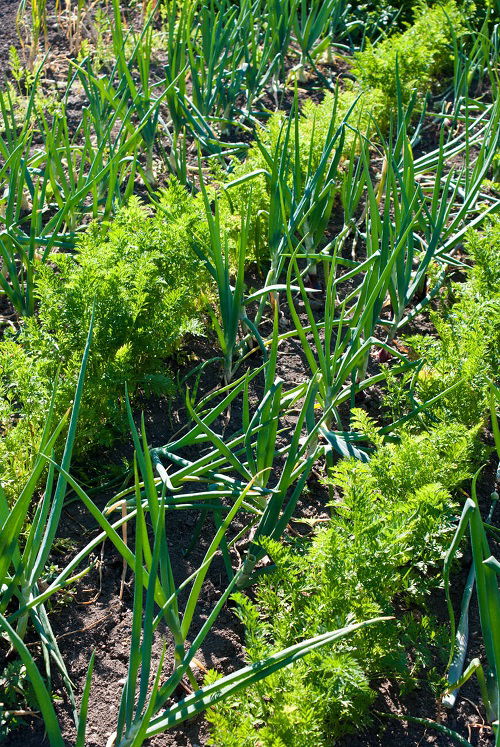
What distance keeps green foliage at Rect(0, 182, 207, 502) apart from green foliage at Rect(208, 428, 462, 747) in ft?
2.07

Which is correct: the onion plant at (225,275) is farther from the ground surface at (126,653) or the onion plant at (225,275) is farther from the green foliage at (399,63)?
the green foliage at (399,63)

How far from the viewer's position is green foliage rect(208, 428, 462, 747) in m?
1.49

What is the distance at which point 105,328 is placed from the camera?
2127 mm

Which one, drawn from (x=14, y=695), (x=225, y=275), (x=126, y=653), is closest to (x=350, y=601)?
(x=126, y=653)

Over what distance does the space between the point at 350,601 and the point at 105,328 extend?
3.08ft

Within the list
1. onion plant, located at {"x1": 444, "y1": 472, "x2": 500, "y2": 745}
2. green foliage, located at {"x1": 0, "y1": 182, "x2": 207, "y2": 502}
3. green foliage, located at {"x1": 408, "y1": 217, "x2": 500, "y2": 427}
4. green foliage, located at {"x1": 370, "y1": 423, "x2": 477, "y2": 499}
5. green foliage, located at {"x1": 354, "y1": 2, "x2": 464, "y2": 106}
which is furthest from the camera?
green foliage, located at {"x1": 354, "y1": 2, "x2": 464, "y2": 106}

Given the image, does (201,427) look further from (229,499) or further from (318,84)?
(318,84)

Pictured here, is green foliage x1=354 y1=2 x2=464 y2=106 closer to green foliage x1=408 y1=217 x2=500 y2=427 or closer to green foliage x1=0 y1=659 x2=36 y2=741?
green foliage x1=408 y1=217 x2=500 y2=427

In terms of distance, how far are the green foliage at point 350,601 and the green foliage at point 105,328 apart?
631 millimetres

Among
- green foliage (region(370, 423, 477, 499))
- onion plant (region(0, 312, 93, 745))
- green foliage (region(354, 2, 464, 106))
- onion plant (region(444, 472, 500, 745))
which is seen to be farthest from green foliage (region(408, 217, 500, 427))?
green foliage (region(354, 2, 464, 106))

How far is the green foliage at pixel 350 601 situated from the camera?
1485 mm

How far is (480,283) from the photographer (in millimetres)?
2512

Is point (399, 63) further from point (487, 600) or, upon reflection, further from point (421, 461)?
point (487, 600)

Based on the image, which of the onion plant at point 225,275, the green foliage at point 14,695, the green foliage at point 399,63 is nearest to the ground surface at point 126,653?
A: the green foliage at point 14,695
